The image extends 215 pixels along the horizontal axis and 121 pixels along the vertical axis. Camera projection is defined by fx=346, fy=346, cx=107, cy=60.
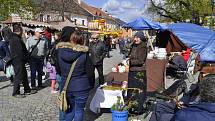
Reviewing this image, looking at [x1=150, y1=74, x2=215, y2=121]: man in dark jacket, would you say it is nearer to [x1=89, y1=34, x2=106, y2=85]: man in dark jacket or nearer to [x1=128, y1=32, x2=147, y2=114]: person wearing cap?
[x1=128, y1=32, x2=147, y2=114]: person wearing cap

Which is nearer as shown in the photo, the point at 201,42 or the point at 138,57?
the point at 138,57

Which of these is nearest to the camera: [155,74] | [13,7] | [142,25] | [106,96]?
[106,96]

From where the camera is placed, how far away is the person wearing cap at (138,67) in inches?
280

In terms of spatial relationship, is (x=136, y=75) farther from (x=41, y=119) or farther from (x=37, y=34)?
(x=37, y=34)

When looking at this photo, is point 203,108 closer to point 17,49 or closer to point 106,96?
point 106,96

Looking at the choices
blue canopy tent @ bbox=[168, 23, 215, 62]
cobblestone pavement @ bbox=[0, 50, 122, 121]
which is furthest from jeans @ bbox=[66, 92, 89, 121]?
blue canopy tent @ bbox=[168, 23, 215, 62]

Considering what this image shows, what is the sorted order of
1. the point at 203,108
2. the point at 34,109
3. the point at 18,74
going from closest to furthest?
the point at 203,108
the point at 34,109
the point at 18,74

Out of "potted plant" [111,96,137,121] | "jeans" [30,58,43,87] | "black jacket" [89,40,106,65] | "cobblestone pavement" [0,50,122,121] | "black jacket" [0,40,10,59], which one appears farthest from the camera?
"black jacket" [0,40,10,59]

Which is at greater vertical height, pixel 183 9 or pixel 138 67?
pixel 183 9

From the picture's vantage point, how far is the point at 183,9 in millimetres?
36688

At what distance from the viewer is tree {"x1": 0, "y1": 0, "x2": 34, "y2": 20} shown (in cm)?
2916

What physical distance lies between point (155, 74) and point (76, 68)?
4.36 metres

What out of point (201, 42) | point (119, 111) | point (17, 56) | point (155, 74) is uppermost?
point (201, 42)

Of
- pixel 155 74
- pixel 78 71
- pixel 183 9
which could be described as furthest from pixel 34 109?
pixel 183 9
